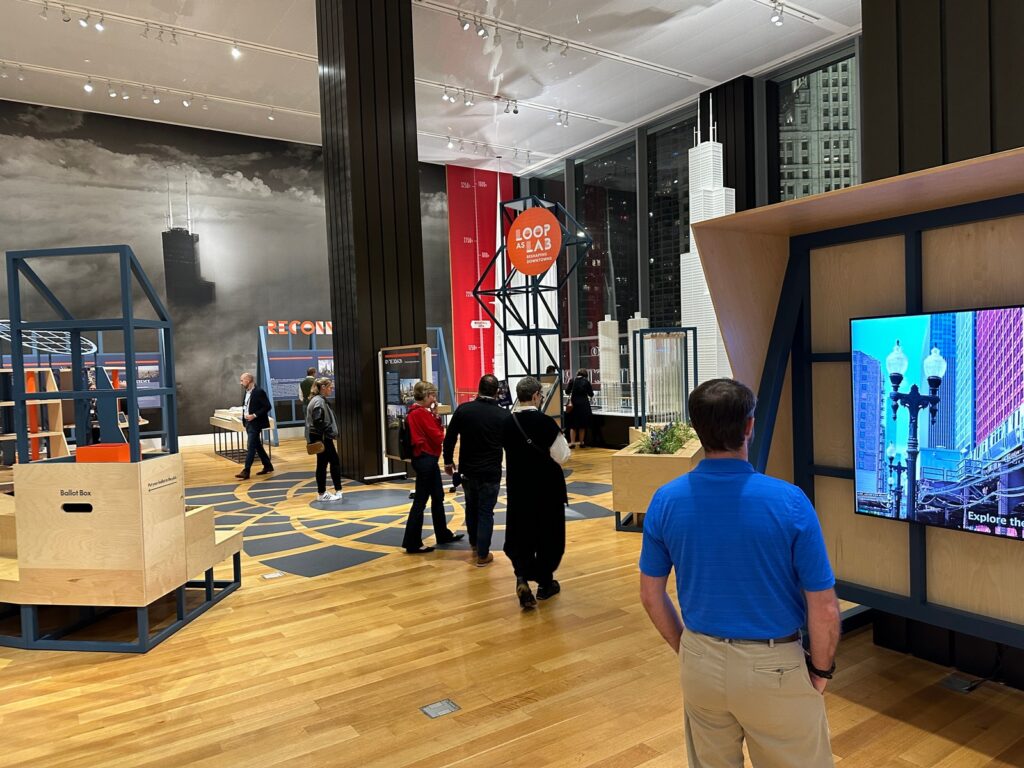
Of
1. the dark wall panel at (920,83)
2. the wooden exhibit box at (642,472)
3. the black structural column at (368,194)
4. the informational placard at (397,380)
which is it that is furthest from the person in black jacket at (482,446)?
the black structural column at (368,194)

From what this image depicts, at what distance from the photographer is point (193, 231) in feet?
47.2

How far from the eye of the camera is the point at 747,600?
1663mm

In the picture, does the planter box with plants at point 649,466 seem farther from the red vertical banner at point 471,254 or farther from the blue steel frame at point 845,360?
the red vertical banner at point 471,254

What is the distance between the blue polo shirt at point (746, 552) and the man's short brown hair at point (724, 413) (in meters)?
0.05

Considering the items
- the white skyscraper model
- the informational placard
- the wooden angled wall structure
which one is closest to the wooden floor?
the wooden angled wall structure

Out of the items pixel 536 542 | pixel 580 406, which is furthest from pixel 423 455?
pixel 580 406

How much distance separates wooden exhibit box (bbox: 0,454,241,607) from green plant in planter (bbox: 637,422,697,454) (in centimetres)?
396

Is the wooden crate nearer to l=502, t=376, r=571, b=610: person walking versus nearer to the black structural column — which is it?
l=502, t=376, r=571, b=610: person walking

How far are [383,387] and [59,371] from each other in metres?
3.88

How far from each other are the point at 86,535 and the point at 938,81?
193 inches

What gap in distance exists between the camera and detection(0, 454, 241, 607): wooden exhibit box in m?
3.95

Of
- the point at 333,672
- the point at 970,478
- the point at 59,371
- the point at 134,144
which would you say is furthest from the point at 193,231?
the point at 970,478

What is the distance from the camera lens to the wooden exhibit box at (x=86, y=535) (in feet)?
13.0

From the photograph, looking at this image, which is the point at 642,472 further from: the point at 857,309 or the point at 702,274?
the point at 702,274
